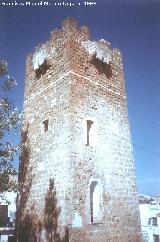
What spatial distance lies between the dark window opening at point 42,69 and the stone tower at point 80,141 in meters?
0.04

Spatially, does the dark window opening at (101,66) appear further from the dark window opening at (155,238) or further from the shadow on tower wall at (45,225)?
the dark window opening at (155,238)

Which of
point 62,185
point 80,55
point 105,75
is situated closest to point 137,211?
point 62,185

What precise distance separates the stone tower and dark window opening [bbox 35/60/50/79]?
0.15 ft

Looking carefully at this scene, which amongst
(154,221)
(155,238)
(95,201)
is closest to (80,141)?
(95,201)

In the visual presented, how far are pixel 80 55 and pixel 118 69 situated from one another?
2638mm

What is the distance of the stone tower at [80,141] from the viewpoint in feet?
28.3

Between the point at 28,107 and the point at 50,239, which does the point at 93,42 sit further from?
the point at 50,239

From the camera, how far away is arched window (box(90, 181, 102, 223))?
9.02 metres

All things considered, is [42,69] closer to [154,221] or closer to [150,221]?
[150,221]

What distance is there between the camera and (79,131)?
30.9ft

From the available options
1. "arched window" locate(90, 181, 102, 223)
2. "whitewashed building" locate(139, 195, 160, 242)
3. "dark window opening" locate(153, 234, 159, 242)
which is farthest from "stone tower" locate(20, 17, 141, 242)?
"dark window opening" locate(153, 234, 159, 242)

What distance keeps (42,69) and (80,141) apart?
430cm

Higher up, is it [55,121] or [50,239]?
[55,121]

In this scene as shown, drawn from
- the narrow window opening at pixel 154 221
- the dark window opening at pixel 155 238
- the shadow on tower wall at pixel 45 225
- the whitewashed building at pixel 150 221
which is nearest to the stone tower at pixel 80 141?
the shadow on tower wall at pixel 45 225
